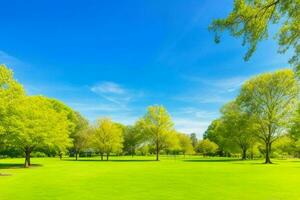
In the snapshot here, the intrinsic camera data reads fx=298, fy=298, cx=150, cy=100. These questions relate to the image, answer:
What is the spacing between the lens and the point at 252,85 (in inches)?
2313


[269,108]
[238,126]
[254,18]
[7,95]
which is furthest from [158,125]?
[254,18]

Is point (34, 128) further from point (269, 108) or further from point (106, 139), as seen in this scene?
point (269, 108)

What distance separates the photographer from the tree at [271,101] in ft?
184

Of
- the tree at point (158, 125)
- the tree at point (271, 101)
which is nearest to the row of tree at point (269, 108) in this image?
the tree at point (271, 101)

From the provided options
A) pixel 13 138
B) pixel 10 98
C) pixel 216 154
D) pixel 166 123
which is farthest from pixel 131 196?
pixel 216 154

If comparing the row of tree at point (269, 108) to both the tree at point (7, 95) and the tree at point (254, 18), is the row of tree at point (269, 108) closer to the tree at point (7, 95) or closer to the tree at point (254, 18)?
the tree at point (7, 95)

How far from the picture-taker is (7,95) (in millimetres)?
34688

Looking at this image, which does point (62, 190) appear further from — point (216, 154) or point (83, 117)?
point (216, 154)

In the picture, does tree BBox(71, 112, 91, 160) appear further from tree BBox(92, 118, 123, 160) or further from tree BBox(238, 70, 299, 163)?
tree BBox(238, 70, 299, 163)

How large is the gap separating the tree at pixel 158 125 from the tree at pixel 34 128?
81.4 feet

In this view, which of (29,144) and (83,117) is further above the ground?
(83,117)

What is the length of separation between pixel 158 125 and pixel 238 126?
1987 centimetres

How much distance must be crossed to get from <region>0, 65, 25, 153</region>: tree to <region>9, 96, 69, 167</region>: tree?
2382 millimetres

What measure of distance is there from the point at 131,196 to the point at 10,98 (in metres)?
25.1
